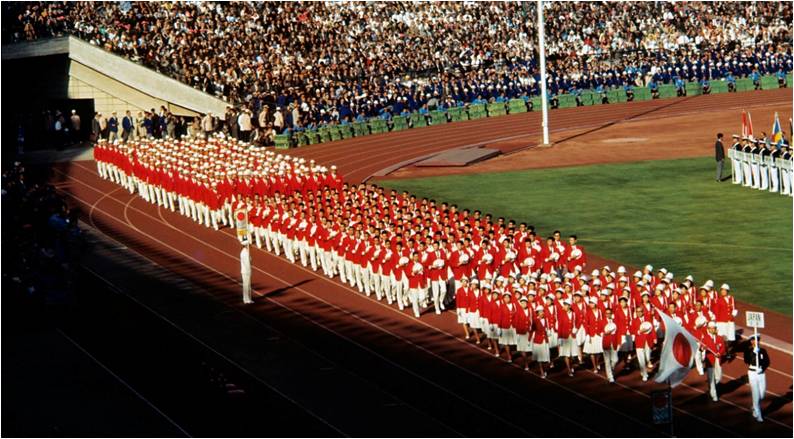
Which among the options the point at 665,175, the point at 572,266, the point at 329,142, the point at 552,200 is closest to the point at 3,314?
the point at 572,266

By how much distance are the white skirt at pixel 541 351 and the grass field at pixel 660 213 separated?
17.3 ft

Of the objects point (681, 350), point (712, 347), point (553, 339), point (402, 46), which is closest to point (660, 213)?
point (553, 339)

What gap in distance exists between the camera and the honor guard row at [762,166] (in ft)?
123

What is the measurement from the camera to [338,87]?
57.8 m

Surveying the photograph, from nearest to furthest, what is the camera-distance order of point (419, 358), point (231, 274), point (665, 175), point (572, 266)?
point (419, 358) < point (572, 266) < point (231, 274) < point (665, 175)

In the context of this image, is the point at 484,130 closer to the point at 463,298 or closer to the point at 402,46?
the point at 402,46

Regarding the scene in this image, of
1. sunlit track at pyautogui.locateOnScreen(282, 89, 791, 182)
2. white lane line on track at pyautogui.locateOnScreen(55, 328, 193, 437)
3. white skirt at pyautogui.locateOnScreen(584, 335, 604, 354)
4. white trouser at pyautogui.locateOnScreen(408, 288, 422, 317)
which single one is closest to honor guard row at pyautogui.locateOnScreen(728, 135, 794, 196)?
sunlit track at pyautogui.locateOnScreen(282, 89, 791, 182)

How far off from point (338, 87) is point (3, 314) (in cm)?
3291

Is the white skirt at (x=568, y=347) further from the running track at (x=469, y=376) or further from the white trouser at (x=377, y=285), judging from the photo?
the white trouser at (x=377, y=285)

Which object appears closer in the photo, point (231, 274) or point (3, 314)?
point (3, 314)

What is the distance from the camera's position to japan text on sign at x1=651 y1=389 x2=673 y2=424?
19.7 m

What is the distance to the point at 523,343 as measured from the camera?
933 inches

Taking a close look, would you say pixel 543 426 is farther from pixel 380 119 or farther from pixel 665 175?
pixel 380 119

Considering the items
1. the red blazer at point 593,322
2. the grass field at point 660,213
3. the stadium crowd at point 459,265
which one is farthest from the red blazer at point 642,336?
the grass field at point 660,213
